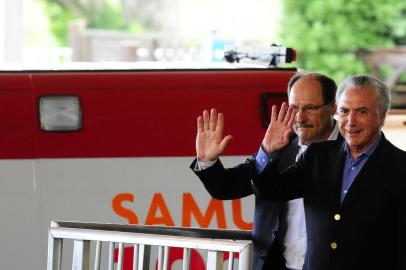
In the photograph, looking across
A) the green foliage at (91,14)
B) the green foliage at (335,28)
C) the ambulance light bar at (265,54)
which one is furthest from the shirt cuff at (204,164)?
the green foliage at (91,14)

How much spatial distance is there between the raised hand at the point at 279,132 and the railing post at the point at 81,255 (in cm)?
69

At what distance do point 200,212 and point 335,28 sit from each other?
1120 centimetres

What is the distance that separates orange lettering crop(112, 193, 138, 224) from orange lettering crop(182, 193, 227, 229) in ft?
0.72

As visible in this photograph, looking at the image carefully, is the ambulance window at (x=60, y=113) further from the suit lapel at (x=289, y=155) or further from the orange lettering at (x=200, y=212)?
the suit lapel at (x=289, y=155)

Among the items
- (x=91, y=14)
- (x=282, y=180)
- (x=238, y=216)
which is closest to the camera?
(x=282, y=180)

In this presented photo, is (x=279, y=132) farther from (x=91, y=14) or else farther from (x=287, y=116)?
(x=91, y=14)

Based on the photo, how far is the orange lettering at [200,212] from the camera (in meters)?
4.80

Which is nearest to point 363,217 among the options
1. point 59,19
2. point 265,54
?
point 265,54

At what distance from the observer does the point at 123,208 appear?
4.76 metres

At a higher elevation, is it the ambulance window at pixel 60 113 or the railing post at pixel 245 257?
the ambulance window at pixel 60 113

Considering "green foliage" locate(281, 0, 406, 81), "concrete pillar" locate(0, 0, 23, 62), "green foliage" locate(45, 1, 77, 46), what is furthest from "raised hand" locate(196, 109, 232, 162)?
"green foliage" locate(45, 1, 77, 46)

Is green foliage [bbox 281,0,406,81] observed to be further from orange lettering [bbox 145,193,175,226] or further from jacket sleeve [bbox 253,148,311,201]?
jacket sleeve [bbox 253,148,311,201]

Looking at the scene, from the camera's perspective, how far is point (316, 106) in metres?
4.07

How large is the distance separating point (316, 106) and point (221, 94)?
0.85 m
